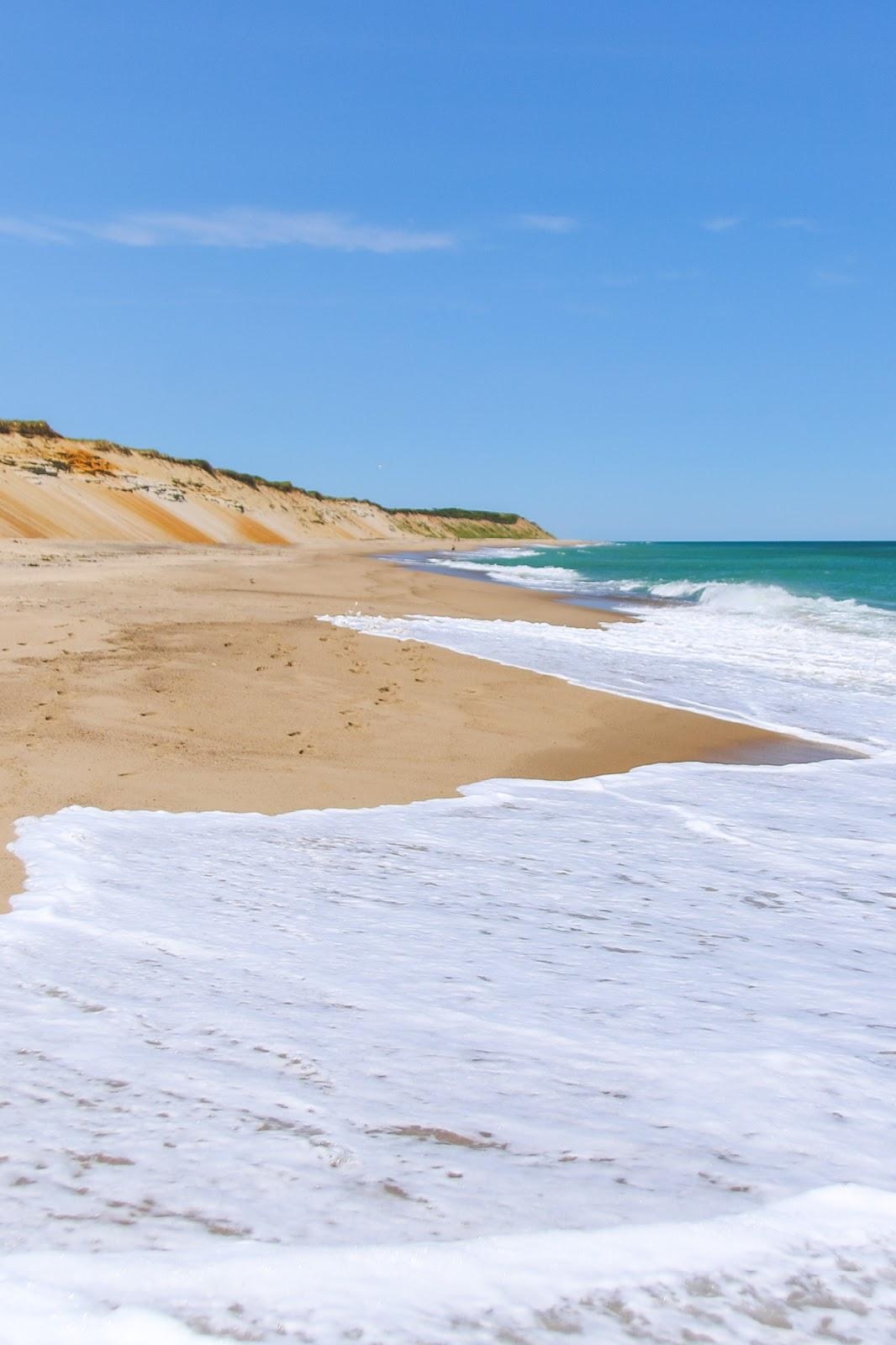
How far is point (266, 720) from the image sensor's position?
6535 millimetres

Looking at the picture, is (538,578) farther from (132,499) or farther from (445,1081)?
(445,1081)

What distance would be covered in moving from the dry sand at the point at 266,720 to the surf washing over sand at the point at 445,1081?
1.81ft

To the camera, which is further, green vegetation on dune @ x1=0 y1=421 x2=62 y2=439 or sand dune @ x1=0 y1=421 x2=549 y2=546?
green vegetation on dune @ x1=0 y1=421 x2=62 y2=439

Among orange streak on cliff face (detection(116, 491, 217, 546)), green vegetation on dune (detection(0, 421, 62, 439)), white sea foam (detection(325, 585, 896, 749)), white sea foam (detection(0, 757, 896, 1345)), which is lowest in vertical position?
white sea foam (detection(0, 757, 896, 1345))

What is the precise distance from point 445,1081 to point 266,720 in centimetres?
441

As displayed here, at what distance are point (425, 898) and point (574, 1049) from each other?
1208mm

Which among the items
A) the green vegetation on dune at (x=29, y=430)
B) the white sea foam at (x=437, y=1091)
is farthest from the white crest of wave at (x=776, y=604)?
the green vegetation on dune at (x=29, y=430)

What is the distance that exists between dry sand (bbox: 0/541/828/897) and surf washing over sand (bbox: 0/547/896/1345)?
0.55 meters

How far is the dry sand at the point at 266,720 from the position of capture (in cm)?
509

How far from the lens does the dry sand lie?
5.09m

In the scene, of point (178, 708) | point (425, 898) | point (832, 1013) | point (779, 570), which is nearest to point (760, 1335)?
point (832, 1013)

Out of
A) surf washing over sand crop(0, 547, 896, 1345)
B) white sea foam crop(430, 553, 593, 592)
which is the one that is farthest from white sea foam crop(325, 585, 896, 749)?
white sea foam crop(430, 553, 593, 592)

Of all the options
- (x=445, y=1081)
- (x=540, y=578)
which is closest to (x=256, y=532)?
(x=540, y=578)

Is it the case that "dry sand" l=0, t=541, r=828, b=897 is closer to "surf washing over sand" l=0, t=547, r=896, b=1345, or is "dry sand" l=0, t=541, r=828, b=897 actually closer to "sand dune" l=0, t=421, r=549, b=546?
"surf washing over sand" l=0, t=547, r=896, b=1345
